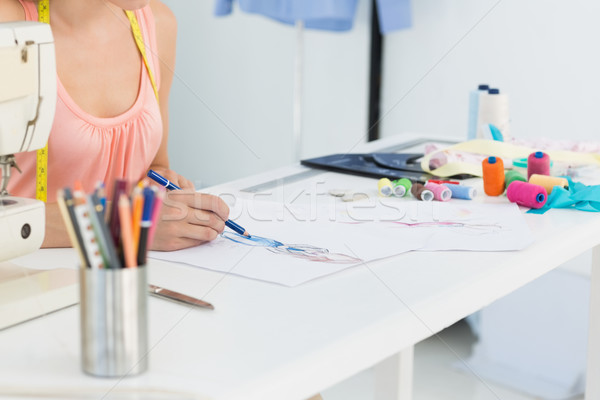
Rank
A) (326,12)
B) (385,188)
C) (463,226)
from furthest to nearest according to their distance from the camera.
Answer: (326,12), (385,188), (463,226)

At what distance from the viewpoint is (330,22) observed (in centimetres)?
322

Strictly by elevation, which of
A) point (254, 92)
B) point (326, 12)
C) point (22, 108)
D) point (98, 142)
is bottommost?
point (254, 92)

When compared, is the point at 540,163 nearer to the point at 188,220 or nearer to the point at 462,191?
the point at 462,191

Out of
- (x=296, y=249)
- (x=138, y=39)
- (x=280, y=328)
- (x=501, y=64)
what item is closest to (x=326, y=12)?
(x=501, y=64)

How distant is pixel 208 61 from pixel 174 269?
3.05 metres

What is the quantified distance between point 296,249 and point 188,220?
0.50 feet

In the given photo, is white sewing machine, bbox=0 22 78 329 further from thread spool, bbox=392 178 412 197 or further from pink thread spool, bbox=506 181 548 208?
pink thread spool, bbox=506 181 548 208

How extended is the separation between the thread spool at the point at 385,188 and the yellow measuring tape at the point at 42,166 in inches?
23.3

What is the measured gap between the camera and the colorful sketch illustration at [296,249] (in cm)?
100

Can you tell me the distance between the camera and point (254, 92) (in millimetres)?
3848

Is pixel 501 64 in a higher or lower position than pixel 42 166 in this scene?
higher

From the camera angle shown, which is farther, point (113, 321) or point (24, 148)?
point (24, 148)

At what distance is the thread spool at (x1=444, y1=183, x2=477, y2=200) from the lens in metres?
1.34

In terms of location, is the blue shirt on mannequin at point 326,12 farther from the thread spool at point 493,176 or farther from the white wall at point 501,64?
the thread spool at point 493,176
